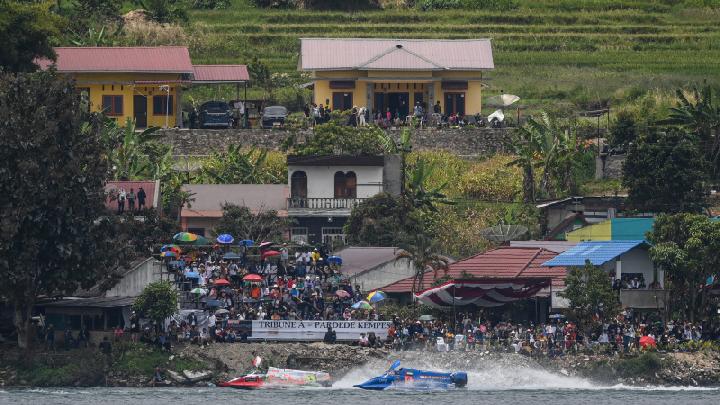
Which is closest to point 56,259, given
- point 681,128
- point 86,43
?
point 681,128

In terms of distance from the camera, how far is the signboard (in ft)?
259

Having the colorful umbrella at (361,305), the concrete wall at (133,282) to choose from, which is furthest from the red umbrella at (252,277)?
the colorful umbrella at (361,305)

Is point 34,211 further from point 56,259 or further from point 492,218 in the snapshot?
point 492,218

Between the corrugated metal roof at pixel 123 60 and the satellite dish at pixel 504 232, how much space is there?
2395 centimetres

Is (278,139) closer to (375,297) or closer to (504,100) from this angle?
(504,100)

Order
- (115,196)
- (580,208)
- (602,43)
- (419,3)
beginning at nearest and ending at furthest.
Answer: (115,196)
(580,208)
(602,43)
(419,3)

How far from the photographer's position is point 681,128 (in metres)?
101

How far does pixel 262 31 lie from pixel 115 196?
49.6m

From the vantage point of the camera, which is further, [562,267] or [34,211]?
[562,267]

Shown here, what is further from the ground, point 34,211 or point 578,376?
point 34,211

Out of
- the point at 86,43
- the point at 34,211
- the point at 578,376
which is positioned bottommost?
the point at 578,376

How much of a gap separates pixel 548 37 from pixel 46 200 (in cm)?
6059

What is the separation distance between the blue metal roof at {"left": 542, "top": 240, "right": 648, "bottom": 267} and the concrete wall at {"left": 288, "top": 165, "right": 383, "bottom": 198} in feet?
57.4

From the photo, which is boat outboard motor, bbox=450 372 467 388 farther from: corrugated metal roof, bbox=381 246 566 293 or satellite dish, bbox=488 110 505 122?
satellite dish, bbox=488 110 505 122
